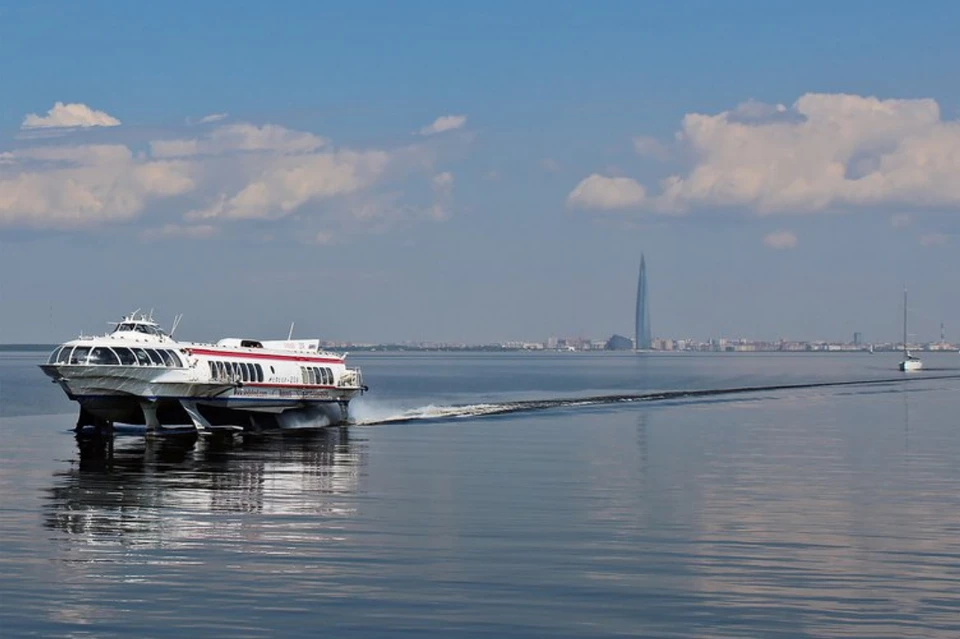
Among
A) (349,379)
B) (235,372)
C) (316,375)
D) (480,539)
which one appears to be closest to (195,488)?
(480,539)

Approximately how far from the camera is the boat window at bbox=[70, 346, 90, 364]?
226ft

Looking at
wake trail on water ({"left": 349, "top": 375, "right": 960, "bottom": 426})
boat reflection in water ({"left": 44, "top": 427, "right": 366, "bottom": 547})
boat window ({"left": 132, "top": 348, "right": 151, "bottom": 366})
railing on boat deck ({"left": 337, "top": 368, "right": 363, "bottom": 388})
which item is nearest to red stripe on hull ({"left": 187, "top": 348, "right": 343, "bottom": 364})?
railing on boat deck ({"left": 337, "top": 368, "right": 363, "bottom": 388})

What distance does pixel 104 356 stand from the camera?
69125 millimetres

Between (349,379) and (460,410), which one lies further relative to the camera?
(460,410)


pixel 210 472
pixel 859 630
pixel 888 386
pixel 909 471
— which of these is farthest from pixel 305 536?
pixel 888 386

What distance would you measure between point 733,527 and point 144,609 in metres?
16.9

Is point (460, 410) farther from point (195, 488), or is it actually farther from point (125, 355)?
point (195, 488)

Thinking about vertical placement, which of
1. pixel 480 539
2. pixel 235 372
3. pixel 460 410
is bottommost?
pixel 480 539

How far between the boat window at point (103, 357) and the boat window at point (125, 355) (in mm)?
222

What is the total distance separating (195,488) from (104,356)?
82.8 feet

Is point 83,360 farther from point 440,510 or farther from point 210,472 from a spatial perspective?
point 440,510

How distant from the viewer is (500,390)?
162m

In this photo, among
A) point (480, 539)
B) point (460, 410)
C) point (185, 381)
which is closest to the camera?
point (480, 539)

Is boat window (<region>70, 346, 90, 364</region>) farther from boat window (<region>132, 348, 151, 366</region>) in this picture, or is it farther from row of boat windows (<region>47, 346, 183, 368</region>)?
boat window (<region>132, 348, 151, 366</region>)
